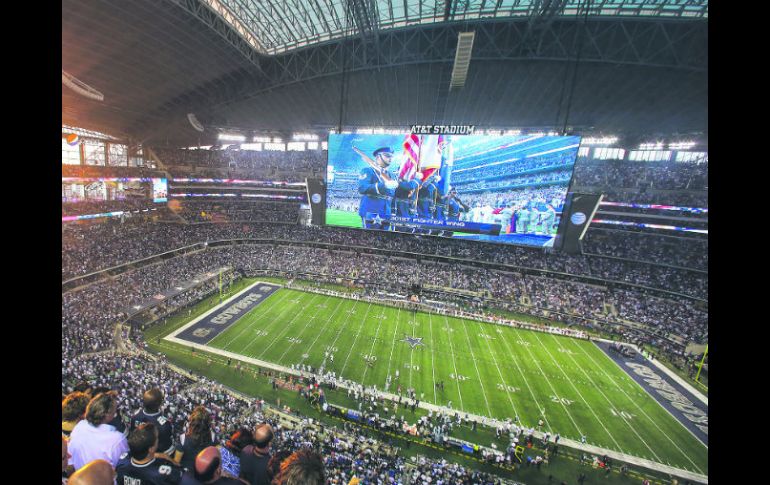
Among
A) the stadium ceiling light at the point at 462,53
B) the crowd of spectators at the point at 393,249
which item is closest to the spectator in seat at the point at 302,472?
the stadium ceiling light at the point at 462,53

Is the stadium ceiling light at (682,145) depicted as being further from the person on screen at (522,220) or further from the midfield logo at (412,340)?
the midfield logo at (412,340)

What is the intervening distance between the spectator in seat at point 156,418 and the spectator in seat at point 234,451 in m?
1.00

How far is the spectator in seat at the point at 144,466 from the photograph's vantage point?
4223 mm

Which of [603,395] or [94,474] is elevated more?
[94,474]

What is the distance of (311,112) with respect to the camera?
45.5 m

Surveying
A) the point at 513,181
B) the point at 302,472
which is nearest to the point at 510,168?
the point at 513,181

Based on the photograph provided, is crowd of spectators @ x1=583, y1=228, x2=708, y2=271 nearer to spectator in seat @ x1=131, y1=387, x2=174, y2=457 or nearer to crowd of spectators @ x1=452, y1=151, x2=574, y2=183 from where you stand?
crowd of spectators @ x1=452, y1=151, x2=574, y2=183

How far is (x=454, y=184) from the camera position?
3562 cm

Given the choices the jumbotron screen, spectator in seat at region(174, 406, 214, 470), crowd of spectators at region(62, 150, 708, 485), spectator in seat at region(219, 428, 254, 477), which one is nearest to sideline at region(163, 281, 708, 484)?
crowd of spectators at region(62, 150, 708, 485)

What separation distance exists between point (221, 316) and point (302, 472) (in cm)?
2987

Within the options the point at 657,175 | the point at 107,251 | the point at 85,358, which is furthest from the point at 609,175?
the point at 107,251

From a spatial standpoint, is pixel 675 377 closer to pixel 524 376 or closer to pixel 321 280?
pixel 524 376

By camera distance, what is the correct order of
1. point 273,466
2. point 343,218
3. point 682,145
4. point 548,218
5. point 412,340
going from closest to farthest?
point 273,466
point 412,340
point 548,218
point 343,218
point 682,145
